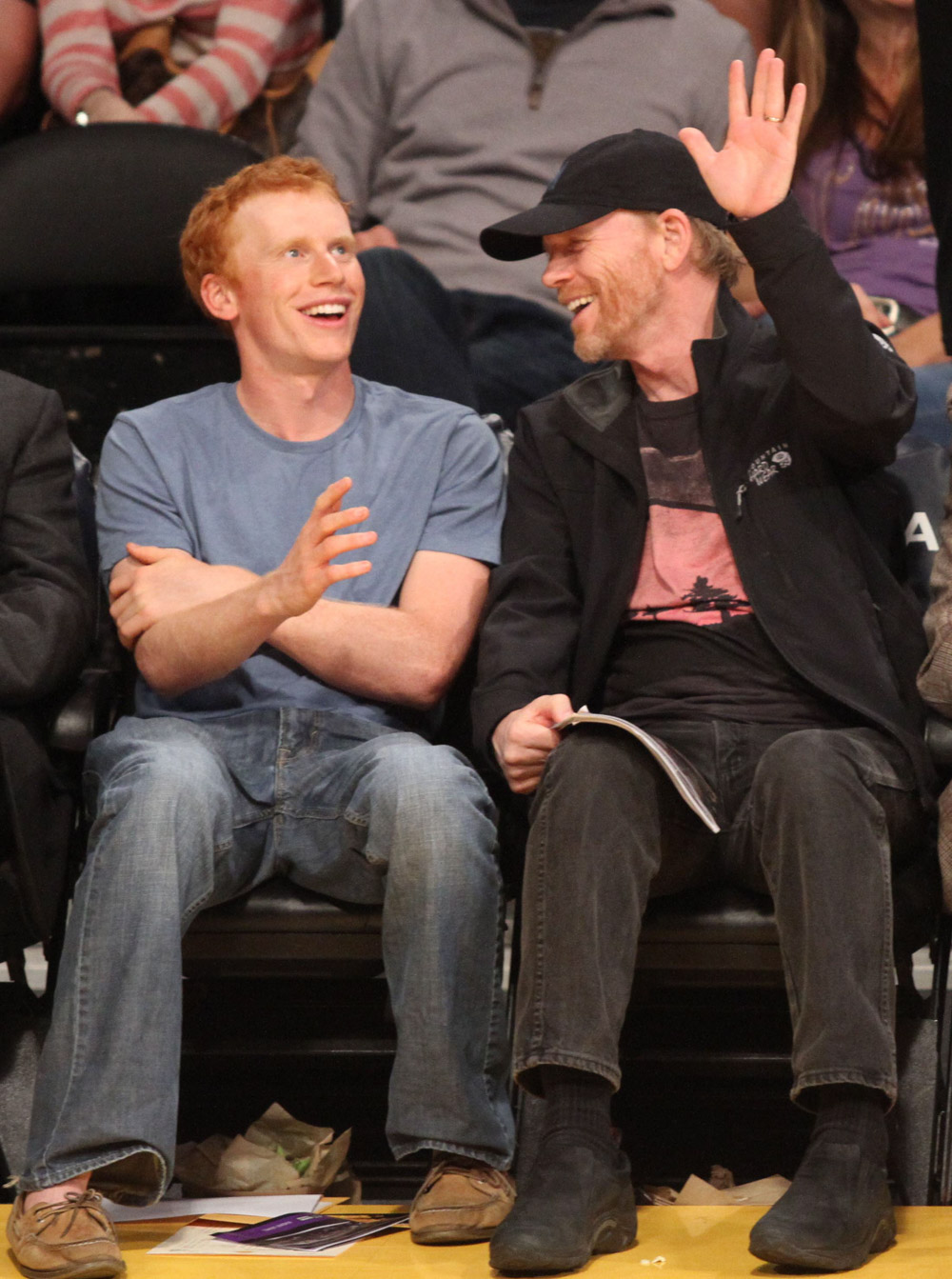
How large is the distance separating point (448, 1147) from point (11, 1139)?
2.16 ft

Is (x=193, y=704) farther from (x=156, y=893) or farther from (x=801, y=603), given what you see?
(x=801, y=603)

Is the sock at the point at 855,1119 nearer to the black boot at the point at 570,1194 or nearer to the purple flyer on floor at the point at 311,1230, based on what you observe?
the black boot at the point at 570,1194

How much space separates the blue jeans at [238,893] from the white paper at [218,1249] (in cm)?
7

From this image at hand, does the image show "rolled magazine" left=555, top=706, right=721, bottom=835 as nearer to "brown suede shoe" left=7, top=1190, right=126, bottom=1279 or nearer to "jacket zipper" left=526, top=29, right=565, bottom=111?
"brown suede shoe" left=7, top=1190, right=126, bottom=1279

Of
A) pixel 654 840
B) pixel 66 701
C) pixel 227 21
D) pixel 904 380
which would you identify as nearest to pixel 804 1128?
pixel 654 840

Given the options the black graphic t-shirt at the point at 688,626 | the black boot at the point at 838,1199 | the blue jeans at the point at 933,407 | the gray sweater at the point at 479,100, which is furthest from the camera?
the gray sweater at the point at 479,100

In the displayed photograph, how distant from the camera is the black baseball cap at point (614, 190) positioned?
233cm

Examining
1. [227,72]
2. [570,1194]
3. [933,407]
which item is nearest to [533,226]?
[933,407]

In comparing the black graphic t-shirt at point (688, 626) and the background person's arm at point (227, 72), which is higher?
the background person's arm at point (227, 72)

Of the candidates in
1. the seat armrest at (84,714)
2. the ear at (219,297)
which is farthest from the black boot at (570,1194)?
the ear at (219,297)

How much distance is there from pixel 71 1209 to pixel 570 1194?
0.53 m

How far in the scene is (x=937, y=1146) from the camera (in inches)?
77.2

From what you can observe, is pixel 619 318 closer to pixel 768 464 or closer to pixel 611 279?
pixel 611 279

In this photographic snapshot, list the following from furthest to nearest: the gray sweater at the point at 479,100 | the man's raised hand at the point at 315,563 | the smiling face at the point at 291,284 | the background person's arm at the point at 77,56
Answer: the background person's arm at the point at 77,56 → the gray sweater at the point at 479,100 → the smiling face at the point at 291,284 → the man's raised hand at the point at 315,563
